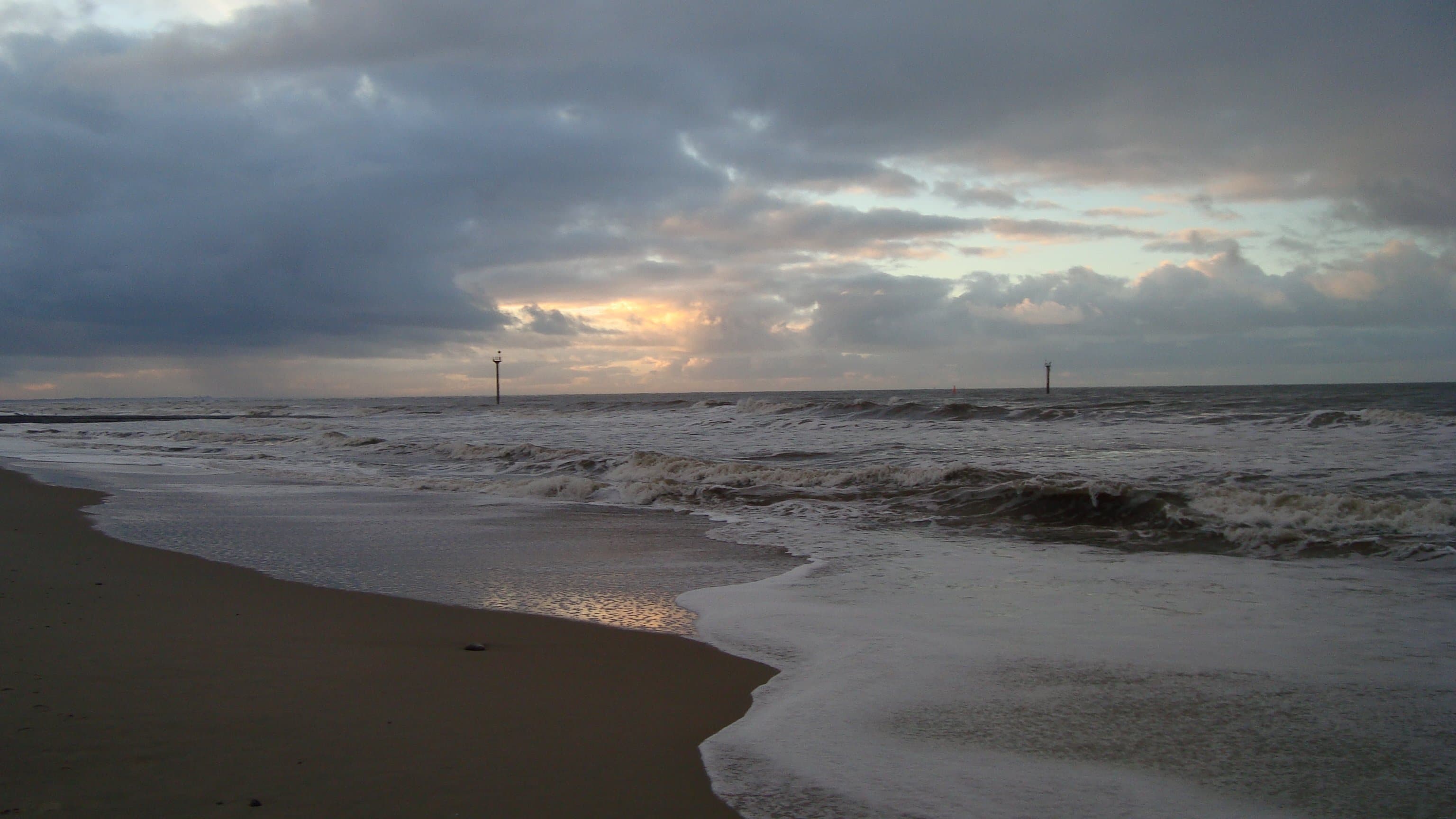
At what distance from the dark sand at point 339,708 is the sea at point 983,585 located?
38 cm

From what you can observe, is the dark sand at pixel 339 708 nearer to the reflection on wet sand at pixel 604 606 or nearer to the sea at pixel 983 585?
the reflection on wet sand at pixel 604 606

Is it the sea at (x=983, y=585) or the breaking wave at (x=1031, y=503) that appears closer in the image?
the sea at (x=983, y=585)

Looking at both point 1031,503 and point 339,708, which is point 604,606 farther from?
point 1031,503

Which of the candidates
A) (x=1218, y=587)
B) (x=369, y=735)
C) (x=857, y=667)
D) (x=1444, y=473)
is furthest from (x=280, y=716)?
(x=1444, y=473)

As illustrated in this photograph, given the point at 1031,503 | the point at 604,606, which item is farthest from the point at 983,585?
the point at 1031,503

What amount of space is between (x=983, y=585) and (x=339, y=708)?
15.8 feet

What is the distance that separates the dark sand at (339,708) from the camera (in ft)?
9.07

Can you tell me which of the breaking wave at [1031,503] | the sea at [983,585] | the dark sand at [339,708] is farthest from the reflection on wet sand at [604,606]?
the breaking wave at [1031,503]

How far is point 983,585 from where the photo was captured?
6742mm

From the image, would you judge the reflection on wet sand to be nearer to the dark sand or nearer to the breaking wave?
the dark sand

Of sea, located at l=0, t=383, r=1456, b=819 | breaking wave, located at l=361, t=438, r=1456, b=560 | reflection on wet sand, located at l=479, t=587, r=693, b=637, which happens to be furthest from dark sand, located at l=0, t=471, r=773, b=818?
breaking wave, located at l=361, t=438, r=1456, b=560

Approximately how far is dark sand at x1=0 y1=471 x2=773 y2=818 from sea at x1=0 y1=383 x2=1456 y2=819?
1.23 feet

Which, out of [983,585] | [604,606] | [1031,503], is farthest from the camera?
[1031,503]

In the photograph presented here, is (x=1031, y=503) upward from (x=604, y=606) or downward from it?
upward
